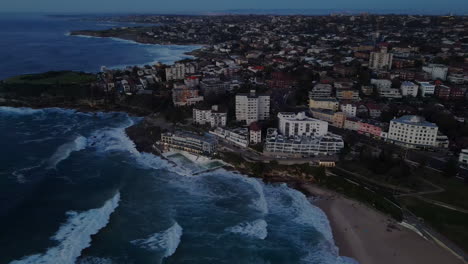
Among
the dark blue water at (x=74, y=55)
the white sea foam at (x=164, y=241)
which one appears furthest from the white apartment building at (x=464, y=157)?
the dark blue water at (x=74, y=55)

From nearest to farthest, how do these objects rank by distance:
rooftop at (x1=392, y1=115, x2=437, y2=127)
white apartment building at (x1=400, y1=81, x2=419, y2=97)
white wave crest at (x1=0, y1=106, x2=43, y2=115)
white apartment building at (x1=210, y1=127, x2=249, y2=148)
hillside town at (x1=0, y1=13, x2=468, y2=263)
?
hillside town at (x1=0, y1=13, x2=468, y2=263) < rooftop at (x1=392, y1=115, x2=437, y2=127) < white apartment building at (x1=210, y1=127, x2=249, y2=148) < white apartment building at (x1=400, y1=81, x2=419, y2=97) < white wave crest at (x1=0, y1=106, x2=43, y2=115)

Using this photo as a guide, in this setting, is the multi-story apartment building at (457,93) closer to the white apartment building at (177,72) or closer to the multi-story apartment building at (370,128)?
the multi-story apartment building at (370,128)

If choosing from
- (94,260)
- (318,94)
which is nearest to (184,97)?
(318,94)

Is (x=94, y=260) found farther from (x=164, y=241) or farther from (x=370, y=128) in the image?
(x=370, y=128)

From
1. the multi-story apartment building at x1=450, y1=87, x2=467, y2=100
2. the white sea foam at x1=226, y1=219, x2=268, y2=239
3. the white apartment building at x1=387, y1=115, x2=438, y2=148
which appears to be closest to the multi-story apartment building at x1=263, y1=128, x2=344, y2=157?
the white apartment building at x1=387, y1=115, x2=438, y2=148

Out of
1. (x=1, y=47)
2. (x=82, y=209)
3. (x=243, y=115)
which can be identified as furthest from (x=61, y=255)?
(x=1, y=47)

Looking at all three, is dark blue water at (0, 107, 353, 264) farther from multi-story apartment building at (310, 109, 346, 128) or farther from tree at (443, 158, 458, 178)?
multi-story apartment building at (310, 109, 346, 128)
